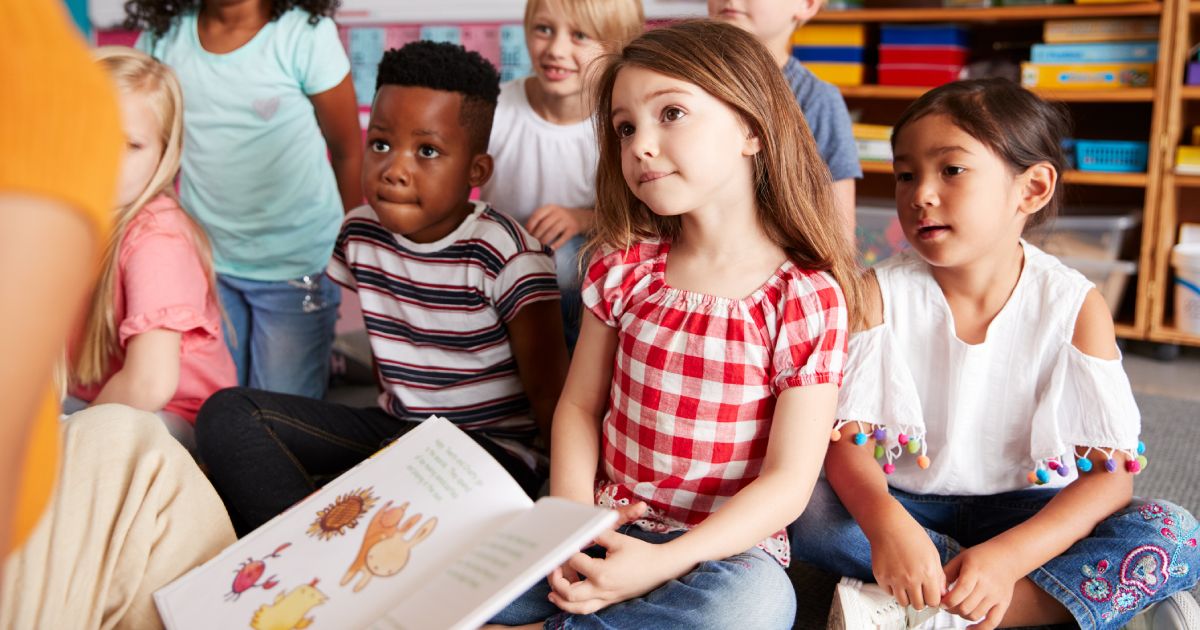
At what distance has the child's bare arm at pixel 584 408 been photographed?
1.04m

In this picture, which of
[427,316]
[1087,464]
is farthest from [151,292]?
[1087,464]

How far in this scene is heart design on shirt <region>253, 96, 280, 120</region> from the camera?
1688 mm

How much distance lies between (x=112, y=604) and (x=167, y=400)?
0.41 metres

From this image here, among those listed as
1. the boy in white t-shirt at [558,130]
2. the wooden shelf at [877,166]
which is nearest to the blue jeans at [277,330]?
the boy in white t-shirt at [558,130]

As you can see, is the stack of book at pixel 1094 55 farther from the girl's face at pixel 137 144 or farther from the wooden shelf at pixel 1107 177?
the girl's face at pixel 137 144

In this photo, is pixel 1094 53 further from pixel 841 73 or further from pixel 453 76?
pixel 453 76

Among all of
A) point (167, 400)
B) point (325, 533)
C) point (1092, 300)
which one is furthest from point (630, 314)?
point (167, 400)

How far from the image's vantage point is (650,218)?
1.10 m

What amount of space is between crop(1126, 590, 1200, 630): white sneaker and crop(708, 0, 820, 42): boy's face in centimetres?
84

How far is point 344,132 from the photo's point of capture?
1.74 meters

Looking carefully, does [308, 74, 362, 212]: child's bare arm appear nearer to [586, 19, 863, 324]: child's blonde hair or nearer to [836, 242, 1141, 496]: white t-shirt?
[586, 19, 863, 324]: child's blonde hair

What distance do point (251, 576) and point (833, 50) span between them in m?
2.03

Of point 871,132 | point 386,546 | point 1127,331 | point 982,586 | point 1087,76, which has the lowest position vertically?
point 1127,331

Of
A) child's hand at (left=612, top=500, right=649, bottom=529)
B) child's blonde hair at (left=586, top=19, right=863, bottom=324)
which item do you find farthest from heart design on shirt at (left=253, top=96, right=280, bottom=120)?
child's hand at (left=612, top=500, right=649, bottom=529)
